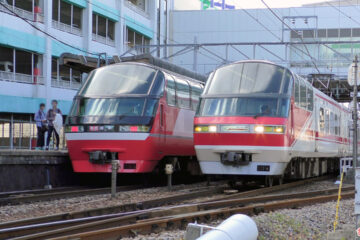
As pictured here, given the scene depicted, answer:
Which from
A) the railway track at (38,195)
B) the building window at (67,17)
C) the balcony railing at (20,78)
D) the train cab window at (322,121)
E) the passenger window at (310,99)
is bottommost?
the railway track at (38,195)

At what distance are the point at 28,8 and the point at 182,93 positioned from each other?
13.7 meters

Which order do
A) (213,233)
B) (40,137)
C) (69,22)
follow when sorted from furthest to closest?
1. (69,22)
2. (40,137)
3. (213,233)

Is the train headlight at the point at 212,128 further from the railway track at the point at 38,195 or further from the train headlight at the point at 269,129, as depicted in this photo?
the railway track at the point at 38,195

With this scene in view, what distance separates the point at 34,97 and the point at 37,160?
1340cm

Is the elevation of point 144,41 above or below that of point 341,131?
above

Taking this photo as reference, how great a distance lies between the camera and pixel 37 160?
1481 centimetres

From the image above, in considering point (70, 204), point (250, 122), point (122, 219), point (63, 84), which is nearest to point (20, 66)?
point (63, 84)

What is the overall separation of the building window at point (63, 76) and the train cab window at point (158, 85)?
15.0 metres

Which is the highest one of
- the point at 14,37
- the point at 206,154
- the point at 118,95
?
the point at 14,37

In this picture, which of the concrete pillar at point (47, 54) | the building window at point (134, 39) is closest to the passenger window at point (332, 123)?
the concrete pillar at point (47, 54)

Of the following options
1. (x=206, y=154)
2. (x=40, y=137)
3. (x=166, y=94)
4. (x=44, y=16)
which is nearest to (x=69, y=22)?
(x=44, y=16)

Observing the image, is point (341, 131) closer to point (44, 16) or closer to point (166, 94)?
point (166, 94)

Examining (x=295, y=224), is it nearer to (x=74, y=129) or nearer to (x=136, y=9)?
(x=74, y=129)

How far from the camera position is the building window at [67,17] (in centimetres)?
2981
